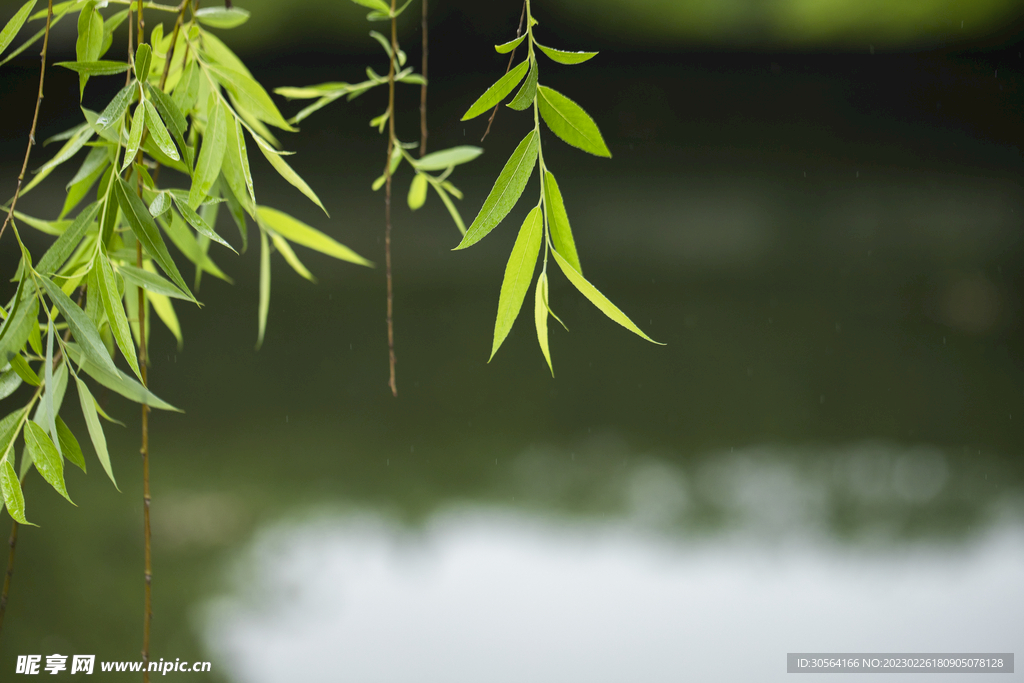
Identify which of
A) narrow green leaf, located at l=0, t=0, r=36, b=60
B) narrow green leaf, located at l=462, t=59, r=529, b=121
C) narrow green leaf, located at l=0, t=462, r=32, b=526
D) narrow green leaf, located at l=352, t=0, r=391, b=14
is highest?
narrow green leaf, located at l=352, t=0, r=391, b=14

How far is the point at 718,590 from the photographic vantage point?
1138mm

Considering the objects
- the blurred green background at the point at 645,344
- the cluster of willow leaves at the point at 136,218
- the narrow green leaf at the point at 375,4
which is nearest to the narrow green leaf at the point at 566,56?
the cluster of willow leaves at the point at 136,218

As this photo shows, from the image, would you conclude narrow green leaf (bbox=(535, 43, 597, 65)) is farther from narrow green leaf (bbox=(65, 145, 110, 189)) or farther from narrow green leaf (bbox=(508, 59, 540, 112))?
narrow green leaf (bbox=(65, 145, 110, 189))

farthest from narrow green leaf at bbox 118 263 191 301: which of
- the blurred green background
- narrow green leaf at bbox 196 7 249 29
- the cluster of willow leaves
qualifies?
the blurred green background

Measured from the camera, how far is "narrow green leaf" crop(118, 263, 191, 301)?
0.27 m

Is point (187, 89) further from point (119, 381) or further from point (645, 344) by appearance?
point (645, 344)

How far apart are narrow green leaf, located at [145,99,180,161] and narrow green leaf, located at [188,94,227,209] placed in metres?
0.03

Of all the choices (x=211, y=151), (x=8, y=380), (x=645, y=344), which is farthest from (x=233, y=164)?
(x=645, y=344)

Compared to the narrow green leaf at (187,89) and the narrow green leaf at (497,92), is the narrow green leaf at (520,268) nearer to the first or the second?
the narrow green leaf at (497,92)

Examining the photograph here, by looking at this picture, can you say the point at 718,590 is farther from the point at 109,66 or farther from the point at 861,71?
the point at 861,71

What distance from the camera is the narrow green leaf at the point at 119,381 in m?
0.25

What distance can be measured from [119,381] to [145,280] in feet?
0.14

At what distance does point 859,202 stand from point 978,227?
0.37 meters

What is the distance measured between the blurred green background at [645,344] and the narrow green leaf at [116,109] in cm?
93
